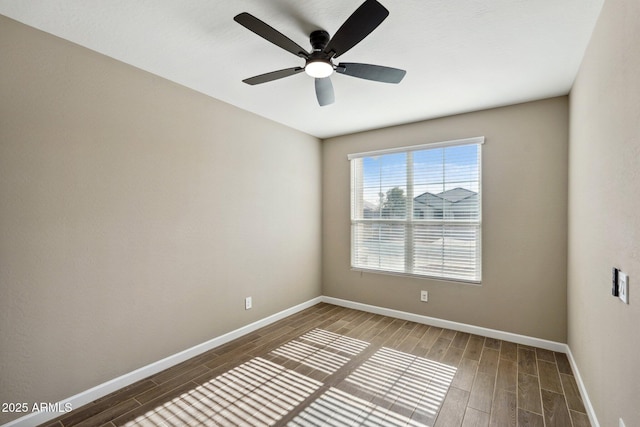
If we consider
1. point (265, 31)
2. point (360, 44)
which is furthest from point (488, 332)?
point (265, 31)

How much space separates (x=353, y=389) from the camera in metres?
2.36

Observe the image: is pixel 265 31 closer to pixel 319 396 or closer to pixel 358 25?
pixel 358 25

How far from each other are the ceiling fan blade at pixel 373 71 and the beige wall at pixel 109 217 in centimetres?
166

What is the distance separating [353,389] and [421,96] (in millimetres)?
2808

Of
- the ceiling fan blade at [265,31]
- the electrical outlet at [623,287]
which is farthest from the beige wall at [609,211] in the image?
the ceiling fan blade at [265,31]

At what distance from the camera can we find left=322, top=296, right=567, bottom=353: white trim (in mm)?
3033

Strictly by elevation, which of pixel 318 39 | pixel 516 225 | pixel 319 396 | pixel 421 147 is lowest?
pixel 319 396

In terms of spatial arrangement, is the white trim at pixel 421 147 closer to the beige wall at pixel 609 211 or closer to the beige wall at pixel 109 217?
the beige wall at pixel 609 211

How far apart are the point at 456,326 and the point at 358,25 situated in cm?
338

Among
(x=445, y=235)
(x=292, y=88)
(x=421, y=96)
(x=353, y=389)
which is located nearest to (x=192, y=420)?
(x=353, y=389)

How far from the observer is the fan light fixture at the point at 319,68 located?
196 cm

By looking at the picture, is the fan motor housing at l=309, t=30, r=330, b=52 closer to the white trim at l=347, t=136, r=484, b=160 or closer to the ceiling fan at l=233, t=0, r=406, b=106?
the ceiling fan at l=233, t=0, r=406, b=106

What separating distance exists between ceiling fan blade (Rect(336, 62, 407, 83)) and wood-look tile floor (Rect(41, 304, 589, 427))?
2.38 m

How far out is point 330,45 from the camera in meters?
1.80
